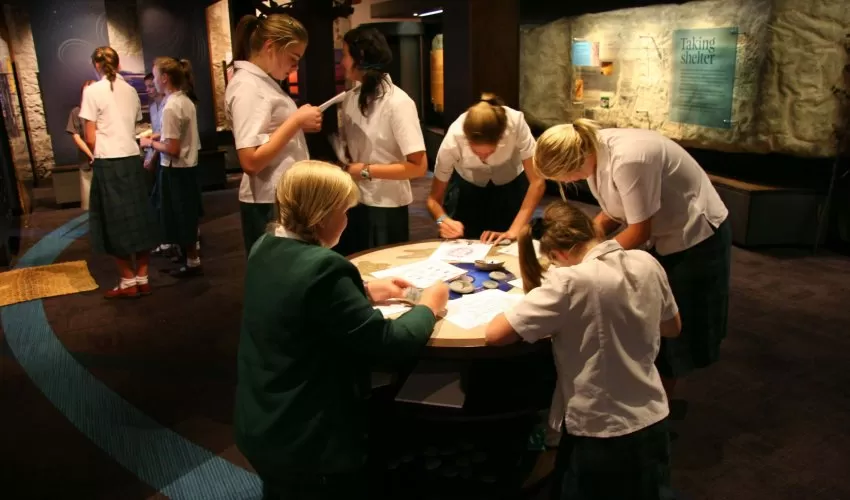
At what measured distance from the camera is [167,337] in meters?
4.02

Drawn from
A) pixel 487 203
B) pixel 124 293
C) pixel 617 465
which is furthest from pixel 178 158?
pixel 617 465

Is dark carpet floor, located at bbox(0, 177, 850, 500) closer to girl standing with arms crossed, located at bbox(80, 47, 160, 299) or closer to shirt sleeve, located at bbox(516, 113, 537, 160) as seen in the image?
girl standing with arms crossed, located at bbox(80, 47, 160, 299)

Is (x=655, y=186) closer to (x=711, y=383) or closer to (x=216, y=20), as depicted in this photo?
(x=711, y=383)

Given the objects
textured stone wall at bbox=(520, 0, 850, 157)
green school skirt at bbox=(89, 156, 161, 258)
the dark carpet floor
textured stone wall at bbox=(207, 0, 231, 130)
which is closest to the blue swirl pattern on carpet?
the dark carpet floor

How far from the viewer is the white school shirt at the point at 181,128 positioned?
479 centimetres

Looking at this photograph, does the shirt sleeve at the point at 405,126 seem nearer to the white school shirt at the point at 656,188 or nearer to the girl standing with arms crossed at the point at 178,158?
the white school shirt at the point at 656,188

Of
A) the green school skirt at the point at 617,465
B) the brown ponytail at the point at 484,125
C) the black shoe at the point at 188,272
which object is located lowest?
the black shoe at the point at 188,272

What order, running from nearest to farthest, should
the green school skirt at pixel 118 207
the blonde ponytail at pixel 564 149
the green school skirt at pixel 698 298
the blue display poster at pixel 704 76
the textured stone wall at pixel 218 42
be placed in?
the blonde ponytail at pixel 564 149 < the green school skirt at pixel 698 298 < the green school skirt at pixel 118 207 < the blue display poster at pixel 704 76 < the textured stone wall at pixel 218 42

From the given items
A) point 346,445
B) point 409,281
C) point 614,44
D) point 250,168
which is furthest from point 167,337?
point 614,44

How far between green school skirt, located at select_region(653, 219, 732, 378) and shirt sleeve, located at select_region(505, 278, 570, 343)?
998 millimetres

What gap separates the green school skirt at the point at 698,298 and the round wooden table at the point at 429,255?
61 cm

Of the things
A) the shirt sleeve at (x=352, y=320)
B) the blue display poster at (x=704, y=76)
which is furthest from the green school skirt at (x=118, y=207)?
the blue display poster at (x=704, y=76)

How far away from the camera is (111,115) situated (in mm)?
4312

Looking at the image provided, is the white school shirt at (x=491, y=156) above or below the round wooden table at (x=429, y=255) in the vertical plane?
above
